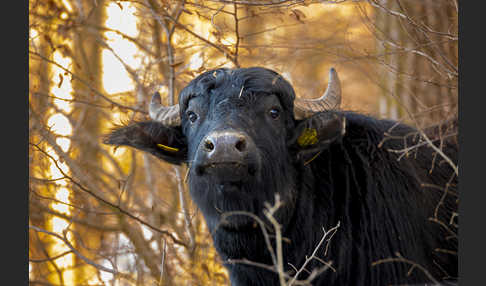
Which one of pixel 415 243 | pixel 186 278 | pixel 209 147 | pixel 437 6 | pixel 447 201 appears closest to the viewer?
pixel 209 147

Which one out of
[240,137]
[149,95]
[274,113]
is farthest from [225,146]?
[149,95]

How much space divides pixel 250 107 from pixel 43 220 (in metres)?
4.78

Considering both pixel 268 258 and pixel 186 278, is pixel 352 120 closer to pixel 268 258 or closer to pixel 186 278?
pixel 268 258

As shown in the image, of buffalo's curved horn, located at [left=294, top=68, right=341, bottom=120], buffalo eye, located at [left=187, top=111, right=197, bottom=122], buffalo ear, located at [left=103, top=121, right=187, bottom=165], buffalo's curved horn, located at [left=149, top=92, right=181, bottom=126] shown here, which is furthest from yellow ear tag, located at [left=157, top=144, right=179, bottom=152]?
buffalo's curved horn, located at [left=294, top=68, right=341, bottom=120]

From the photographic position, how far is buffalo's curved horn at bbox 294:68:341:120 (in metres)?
5.18

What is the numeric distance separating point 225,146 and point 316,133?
43.0 inches

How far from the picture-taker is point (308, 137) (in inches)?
197

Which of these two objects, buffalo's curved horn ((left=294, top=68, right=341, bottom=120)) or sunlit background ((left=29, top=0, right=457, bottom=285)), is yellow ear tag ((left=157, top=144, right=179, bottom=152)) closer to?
sunlit background ((left=29, top=0, right=457, bottom=285))

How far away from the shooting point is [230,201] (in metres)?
4.56

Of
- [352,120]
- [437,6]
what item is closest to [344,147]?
[352,120]

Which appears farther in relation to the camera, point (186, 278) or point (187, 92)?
point (186, 278)

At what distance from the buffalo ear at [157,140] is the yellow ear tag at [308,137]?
1072 mm

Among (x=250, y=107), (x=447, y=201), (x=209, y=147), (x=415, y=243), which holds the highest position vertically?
(x=250, y=107)

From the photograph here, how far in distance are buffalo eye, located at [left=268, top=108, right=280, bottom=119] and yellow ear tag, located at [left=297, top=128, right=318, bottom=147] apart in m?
0.28
